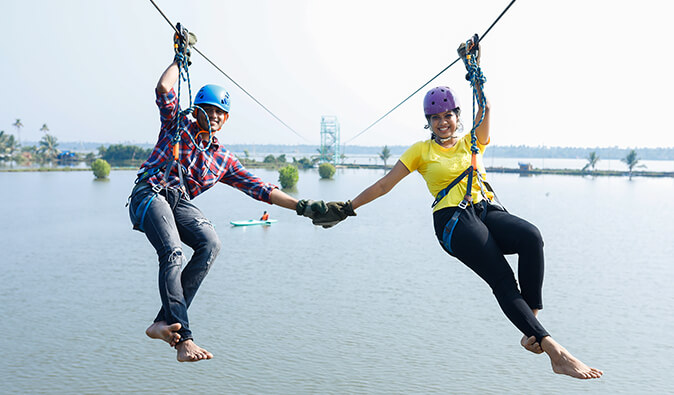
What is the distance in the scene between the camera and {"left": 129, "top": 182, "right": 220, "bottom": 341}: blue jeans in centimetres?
603

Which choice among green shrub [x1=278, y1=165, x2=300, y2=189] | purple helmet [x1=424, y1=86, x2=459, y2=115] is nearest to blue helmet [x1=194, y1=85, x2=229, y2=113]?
purple helmet [x1=424, y1=86, x2=459, y2=115]

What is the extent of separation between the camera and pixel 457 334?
52.8m

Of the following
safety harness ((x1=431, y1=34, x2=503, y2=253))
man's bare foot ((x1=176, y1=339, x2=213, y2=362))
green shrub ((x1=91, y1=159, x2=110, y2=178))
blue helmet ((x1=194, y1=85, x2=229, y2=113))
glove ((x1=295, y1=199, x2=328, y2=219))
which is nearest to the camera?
man's bare foot ((x1=176, y1=339, x2=213, y2=362))

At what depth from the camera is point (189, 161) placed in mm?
6578

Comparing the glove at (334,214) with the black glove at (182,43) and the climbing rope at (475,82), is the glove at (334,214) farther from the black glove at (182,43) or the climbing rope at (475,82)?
the black glove at (182,43)

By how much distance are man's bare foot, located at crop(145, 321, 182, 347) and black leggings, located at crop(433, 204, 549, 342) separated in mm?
2816

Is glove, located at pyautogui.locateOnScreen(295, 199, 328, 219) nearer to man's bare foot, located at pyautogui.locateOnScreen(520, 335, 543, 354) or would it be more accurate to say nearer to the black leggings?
the black leggings

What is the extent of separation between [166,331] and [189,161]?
1.79 meters

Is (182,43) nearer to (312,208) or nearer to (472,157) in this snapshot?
(312,208)

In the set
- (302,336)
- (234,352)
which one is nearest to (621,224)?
(302,336)

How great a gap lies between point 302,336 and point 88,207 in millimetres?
63776

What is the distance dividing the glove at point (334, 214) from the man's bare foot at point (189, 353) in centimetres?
209

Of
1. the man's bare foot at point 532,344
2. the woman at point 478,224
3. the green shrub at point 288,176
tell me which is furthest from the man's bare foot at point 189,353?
the green shrub at point 288,176

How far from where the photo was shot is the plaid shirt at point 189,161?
21.0ft
